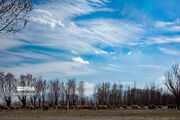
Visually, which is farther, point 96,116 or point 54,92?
point 54,92

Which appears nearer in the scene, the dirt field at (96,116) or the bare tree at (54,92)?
the dirt field at (96,116)

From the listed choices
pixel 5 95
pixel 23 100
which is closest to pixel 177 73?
pixel 23 100

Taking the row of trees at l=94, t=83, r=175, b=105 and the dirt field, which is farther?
the row of trees at l=94, t=83, r=175, b=105

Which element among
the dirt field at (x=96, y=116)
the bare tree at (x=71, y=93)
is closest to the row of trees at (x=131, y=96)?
the bare tree at (x=71, y=93)

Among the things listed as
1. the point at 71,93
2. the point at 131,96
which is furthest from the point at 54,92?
the point at 131,96

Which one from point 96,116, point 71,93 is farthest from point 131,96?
point 96,116

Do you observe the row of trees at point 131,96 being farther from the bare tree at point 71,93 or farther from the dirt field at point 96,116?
the dirt field at point 96,116

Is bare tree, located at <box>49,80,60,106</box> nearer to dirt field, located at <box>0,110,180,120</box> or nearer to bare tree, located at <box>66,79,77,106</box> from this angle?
bare tree, located at <box>66,79,77,106</box>

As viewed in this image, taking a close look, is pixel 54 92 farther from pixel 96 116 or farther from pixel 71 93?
pixel 96 116

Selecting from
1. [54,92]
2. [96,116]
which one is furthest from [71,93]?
[96,116]

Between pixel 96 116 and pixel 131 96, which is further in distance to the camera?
pixel 131 96

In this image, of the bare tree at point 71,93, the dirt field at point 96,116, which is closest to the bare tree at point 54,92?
the bare tree at point 71,93

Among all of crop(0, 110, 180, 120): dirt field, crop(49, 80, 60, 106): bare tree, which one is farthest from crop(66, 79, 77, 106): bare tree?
crop(0, 110, 180, 120): dirt field

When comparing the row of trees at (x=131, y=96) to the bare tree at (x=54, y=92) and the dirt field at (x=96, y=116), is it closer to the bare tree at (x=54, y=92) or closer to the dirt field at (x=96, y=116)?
the bare tree at (x=54, y=92)
